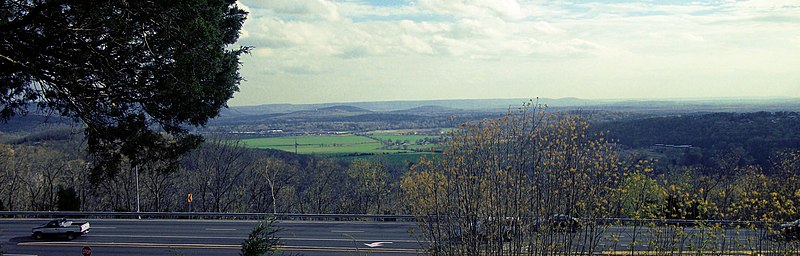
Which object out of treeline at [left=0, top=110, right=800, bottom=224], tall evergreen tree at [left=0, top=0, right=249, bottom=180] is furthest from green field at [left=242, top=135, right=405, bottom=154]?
tall evergreen tree at [left=0, top=0, right=249, bottom=180]

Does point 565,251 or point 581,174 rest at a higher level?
point 581,174

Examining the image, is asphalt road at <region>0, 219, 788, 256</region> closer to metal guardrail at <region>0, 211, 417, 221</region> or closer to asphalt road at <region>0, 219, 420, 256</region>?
asphalt road at <region>0, 219, 420, 256</region>

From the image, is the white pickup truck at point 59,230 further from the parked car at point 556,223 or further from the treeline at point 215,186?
the treeline at point 215,186

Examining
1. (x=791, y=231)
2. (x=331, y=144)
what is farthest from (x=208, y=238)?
(x=331, y=144)

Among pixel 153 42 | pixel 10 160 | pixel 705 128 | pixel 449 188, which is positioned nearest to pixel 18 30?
pixel 153 42

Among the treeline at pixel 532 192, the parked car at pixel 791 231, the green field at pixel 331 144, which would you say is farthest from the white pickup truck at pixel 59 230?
the green field at pixel 331 144

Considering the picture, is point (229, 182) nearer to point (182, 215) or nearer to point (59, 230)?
point (182, 215)

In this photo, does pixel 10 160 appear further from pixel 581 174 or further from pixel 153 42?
pixel 581 174
